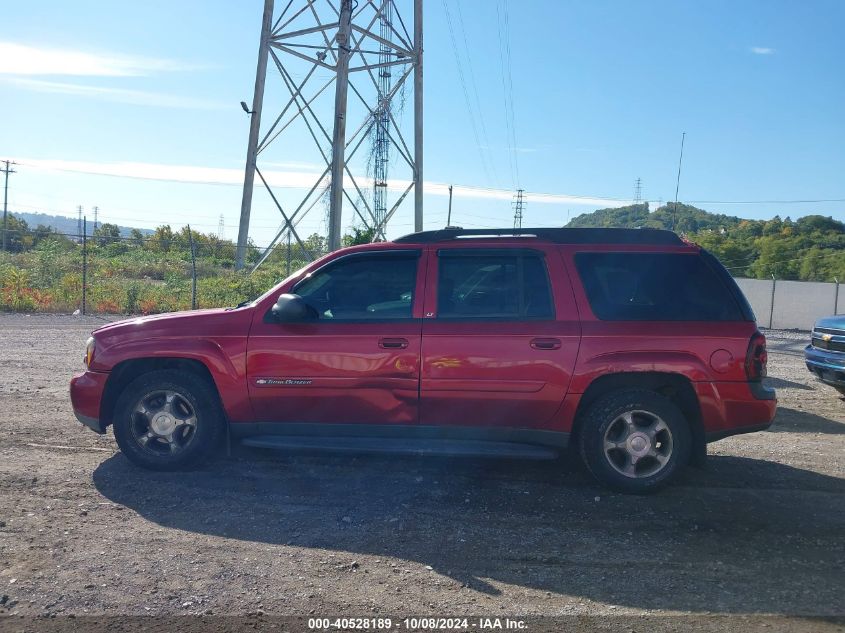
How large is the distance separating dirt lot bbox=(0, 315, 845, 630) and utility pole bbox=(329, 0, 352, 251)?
37.1 ft

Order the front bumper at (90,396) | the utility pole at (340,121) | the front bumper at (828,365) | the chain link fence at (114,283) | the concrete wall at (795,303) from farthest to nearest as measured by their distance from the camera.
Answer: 1. the concrete wall at (795,303)
2. the chain link fence at (114,283)
3. the utility pole at (340,121)
4. the front bumper at (828,365)
5. the front bumper at (90,396)

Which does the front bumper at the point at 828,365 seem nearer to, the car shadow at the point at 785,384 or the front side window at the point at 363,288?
the car shadow at the point at 785,384

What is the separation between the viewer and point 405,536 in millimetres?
5039

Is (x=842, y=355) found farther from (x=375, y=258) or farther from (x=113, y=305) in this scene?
(x=113, y=305)

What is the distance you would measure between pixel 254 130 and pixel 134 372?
15419 mm

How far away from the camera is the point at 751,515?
5.58 m

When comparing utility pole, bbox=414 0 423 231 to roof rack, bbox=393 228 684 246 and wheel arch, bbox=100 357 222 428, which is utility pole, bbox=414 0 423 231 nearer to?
roof rack, bbox=393 228 684 246

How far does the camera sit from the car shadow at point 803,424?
8430mm

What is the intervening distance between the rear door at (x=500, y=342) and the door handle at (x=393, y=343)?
15cm

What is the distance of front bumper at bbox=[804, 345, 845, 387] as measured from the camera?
9375 mm

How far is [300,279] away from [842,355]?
22.4 feet

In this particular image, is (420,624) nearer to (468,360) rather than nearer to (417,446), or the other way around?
(417,446)

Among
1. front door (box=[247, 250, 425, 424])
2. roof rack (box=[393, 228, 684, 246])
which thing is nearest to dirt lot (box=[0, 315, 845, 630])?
front door (box=[247, 250, 425, 424])

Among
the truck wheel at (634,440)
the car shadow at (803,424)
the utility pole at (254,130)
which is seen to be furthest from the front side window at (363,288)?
the utility pole at (254,130)
